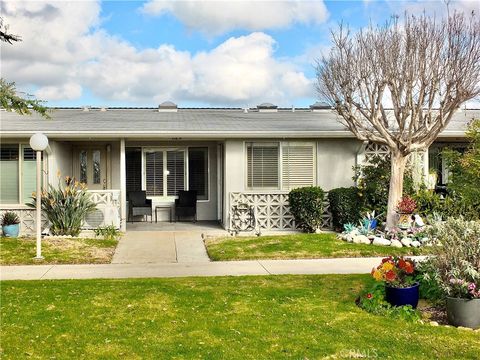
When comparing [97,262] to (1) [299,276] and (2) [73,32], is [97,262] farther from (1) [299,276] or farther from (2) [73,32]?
(2) [73,32]

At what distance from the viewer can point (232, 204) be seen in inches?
569

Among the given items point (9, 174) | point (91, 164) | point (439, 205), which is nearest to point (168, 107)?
point (91, 164)

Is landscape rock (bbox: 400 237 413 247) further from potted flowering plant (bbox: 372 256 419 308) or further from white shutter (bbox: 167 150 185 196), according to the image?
white shutter (bbox: 167 150 185 196)

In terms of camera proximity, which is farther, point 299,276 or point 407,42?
point 407,42

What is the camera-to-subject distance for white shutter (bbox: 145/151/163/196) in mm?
16609

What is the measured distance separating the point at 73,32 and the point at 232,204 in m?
A: 5.76

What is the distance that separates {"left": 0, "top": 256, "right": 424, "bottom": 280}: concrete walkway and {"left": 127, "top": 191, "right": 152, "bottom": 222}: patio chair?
5.77 m

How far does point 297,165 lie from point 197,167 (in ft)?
11.0

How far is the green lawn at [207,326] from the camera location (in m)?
5.34

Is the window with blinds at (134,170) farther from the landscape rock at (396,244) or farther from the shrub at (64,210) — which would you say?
the landscape rock at (396,244)

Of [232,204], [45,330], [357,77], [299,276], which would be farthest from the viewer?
[232,204]

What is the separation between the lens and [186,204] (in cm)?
1619

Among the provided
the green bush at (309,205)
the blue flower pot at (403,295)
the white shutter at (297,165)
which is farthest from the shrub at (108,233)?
the blue flower pot at (403,295)

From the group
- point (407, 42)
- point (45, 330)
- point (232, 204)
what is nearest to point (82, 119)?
point (232, 204)
